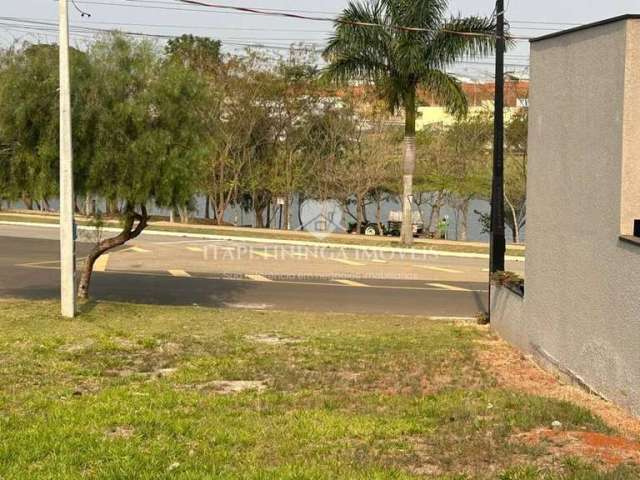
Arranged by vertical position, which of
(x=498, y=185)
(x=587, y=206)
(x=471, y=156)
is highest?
(x=471, y=156)

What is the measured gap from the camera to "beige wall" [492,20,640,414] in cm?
775

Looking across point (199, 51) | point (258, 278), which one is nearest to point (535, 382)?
point (258, 278)

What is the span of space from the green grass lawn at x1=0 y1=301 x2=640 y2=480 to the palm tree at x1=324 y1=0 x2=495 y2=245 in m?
17.2

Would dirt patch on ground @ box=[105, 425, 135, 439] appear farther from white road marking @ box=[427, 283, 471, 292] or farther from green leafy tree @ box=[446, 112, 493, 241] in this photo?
green leafy tree @ box=[446, 112, 493, 241]

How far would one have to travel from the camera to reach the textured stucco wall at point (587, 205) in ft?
25.4

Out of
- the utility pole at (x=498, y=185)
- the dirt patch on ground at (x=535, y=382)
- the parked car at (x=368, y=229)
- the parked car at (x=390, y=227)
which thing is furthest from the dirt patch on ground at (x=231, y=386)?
the parked car at (x=390, y=227)

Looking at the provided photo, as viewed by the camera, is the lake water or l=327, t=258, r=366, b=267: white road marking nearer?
l=327, t=258, r=366, b=267: white road marking

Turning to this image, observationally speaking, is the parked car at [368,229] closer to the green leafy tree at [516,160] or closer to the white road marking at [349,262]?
the green leafy tree at [516,160]

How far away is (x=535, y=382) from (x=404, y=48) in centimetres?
2002

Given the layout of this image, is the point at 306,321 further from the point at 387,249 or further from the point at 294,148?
the point at 294,148

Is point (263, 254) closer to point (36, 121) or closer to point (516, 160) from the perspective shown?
point (36, 121)

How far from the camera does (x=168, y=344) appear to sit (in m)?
11.0

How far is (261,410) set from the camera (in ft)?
23.2

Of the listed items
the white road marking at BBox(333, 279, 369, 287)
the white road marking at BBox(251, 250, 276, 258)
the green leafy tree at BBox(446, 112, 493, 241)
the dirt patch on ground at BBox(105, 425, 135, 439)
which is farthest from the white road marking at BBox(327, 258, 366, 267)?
the dirt patch on ground at BBox(105, 425, 135, 439)
